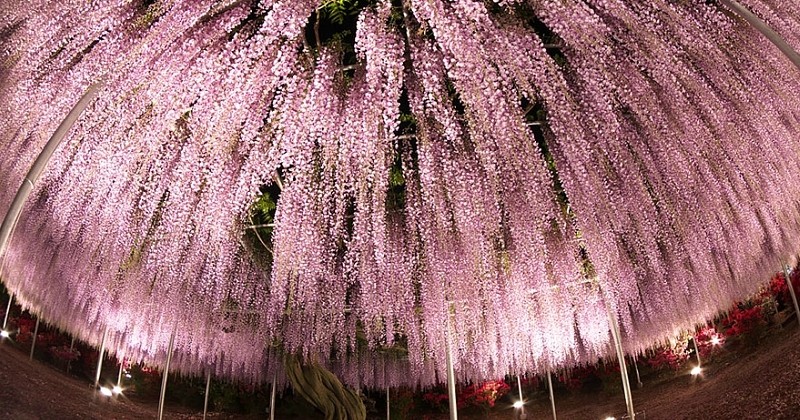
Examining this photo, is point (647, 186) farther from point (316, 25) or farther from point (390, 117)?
point (316, 25)

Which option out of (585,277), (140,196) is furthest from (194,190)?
(585,277)

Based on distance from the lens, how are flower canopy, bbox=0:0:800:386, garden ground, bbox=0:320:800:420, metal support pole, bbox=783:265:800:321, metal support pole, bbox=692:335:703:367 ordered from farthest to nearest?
metal support pole, bbox=692:335:703:367 < metal support pole, bbox=783:265:800:321 < garden ground, bbox=0:320:800:420 < flower canopy, bbox=0:0:800:386

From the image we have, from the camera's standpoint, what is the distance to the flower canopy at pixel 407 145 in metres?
3.85

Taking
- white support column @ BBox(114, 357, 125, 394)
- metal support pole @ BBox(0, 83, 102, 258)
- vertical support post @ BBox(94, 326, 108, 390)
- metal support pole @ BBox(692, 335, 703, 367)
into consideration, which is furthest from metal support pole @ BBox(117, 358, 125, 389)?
metal support pole @ BBox(692, 335, 703, 367)

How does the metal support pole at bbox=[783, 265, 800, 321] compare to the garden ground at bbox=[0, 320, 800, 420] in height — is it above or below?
above

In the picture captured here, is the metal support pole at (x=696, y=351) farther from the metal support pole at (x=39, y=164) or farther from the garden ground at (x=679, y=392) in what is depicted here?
the metal support pole at (x=39, y=164)

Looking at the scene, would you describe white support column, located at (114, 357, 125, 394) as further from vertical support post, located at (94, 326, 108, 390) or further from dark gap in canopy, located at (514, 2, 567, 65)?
dark gap in canopy, located at (514, 2, 567, 65)

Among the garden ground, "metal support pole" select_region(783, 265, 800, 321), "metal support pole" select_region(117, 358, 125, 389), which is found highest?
"metal support pole" select_region(783, 265, 800, 321)

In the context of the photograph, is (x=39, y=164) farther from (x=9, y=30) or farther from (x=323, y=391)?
(x=323, y=391)

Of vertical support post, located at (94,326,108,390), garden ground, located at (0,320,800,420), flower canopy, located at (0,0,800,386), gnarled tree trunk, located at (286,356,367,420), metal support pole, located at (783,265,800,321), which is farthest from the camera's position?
vertical support post, located at (94,326,108,390)

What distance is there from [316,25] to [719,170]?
3750 millimetres

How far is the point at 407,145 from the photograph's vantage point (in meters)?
5.14

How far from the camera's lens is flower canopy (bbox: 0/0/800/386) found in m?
3.85

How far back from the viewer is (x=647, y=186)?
5.47 metres
